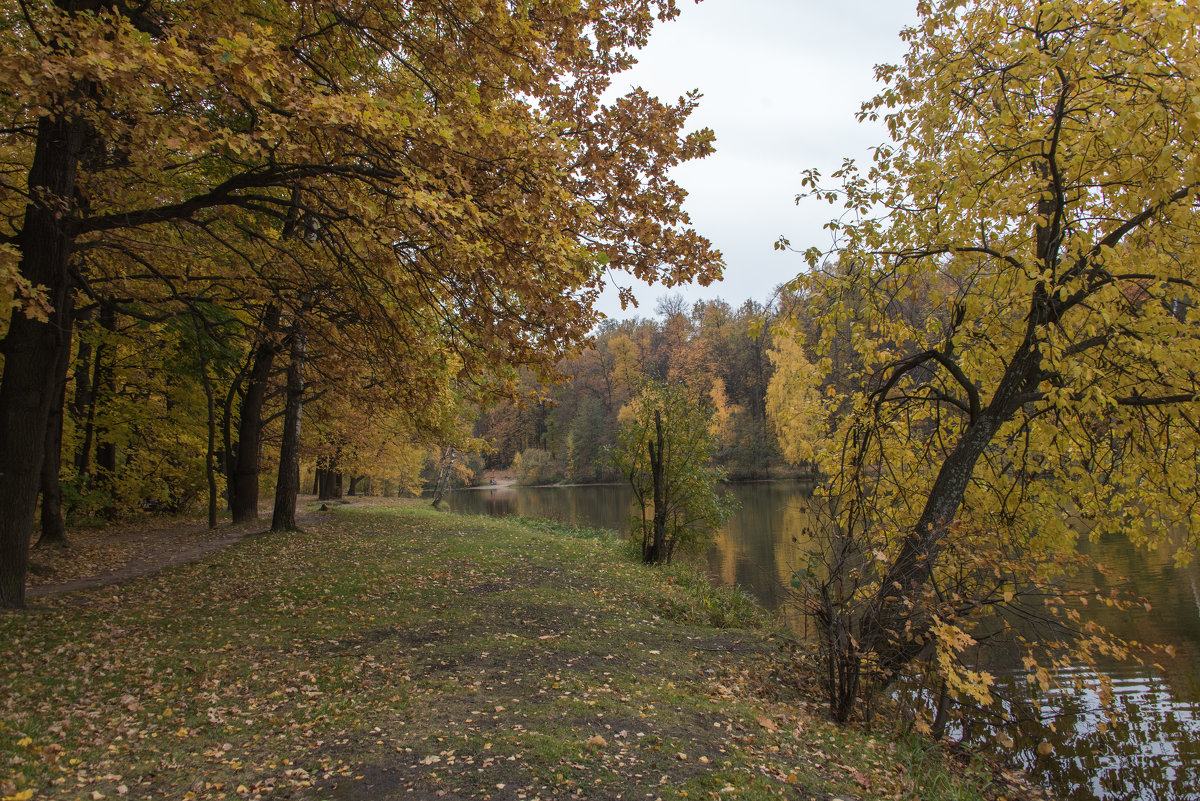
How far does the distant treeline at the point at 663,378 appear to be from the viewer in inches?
1975

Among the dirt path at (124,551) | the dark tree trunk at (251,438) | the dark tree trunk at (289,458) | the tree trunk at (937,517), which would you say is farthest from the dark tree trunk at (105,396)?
the tree trunk at (937,517)

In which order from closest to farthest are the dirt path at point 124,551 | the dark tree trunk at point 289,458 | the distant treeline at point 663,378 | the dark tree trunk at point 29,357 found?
1. the dark tree trunk at point 29,357
2. the dirt path at point 124,551
3. the dark tree trunk at point 289,458
4. the distant treeline at point 663,378

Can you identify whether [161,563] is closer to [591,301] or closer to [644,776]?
[591,301]

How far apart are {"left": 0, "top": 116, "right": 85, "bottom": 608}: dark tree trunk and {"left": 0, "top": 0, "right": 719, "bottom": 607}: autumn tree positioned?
20 mm

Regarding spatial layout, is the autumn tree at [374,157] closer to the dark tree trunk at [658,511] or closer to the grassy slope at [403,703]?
the grassy slope at [403,703]

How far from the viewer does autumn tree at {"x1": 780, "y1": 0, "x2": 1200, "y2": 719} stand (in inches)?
193

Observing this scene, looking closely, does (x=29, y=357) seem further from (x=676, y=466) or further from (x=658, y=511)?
(x=676, y=466)

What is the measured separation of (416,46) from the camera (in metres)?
6.44

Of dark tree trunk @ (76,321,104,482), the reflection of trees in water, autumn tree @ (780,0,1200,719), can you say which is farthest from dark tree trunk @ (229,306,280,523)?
the reflection of trees in water

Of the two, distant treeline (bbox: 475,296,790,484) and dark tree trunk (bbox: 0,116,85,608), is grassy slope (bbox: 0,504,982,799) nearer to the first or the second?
dark tree trunk (bbox: 0,116,85,608)

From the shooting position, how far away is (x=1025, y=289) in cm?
502

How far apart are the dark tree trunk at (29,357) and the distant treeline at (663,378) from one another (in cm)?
3966

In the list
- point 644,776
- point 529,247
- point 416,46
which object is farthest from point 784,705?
point 416,46

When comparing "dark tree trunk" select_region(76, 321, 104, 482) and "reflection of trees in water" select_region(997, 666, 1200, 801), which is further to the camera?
"dark tree trunk" select_region(76, 321, 104, 482)
